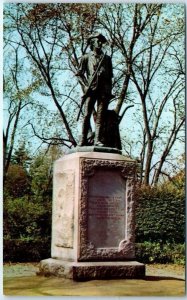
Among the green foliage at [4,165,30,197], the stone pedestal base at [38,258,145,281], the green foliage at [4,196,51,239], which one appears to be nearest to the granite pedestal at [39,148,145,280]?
the stone pedestal base at [38,258,145,281]

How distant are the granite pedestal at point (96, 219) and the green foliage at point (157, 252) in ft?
9.56

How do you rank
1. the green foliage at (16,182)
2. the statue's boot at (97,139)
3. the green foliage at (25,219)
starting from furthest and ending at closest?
1. the green foliage at (16,182)
2. the green foliage at (25,219)
3. the statue's boot at (97,139)

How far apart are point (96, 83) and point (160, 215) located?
3.79m

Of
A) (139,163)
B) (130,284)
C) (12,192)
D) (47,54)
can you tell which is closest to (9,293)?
(130,284)

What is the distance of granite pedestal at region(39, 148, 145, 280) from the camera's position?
21.5ft

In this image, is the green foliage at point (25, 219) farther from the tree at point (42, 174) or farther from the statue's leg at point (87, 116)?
the statue's leg at point (87, 116)

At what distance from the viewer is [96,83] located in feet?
23.6

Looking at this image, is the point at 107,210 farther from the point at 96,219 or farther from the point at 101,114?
the point at 101,114

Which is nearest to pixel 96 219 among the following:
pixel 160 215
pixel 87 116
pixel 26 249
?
pixel 87 116

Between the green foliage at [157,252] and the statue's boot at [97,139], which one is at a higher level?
the statue's boot at [97,139]

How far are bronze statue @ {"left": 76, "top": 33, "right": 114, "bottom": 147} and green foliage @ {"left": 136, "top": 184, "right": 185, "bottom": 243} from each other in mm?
3251

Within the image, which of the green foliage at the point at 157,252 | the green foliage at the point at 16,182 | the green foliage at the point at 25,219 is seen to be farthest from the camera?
the green foliage at the point at 16,182

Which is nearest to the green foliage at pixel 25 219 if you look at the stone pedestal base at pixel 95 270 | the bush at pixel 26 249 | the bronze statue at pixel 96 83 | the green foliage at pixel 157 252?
the bush at pixel 26 249

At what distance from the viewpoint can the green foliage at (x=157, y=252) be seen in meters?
9.59
